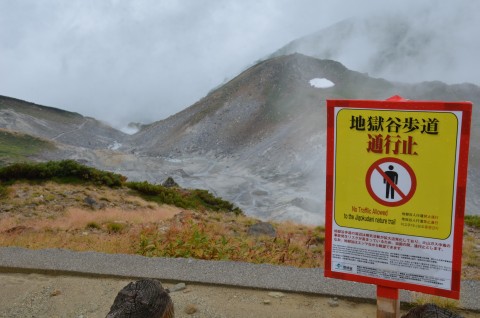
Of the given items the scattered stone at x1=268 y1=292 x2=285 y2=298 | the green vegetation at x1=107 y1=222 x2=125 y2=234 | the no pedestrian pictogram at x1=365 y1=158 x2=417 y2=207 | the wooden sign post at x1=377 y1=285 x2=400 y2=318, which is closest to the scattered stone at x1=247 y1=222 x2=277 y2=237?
the green vegetation at x1=107 y1=222 x2=125 y2=234

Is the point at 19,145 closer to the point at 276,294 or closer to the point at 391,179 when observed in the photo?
the point at 276,294

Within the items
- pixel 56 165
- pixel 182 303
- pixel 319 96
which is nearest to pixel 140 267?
pixel 182 303

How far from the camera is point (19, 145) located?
254ft

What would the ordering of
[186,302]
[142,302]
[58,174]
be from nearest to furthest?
[142,302], [186,302], [58,174]

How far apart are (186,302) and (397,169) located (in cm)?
380

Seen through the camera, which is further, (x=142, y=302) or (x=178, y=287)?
(x=178, y=287)

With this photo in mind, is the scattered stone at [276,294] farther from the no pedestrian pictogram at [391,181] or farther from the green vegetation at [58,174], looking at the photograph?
the green vegetation at [58,174]

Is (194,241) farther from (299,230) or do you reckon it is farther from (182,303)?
(299,230)

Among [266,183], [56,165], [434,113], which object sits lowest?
[266,183]

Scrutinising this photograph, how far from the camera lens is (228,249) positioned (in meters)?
9.08

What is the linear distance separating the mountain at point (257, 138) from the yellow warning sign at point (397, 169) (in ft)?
101

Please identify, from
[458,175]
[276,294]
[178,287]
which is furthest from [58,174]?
[458,175]

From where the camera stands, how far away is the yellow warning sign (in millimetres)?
4066

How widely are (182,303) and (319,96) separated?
75.5m
